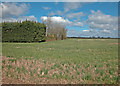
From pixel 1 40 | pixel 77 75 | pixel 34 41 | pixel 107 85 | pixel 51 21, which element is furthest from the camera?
pixel 51 21

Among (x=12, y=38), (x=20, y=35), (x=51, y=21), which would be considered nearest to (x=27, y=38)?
(x=20, y=35)

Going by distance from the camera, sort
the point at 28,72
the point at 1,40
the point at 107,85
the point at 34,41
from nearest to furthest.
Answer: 1. the point at 107,85
2. the point at 28,72
3. the point at 1,40
4. the point at 34,41

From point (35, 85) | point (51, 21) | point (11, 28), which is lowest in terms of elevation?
point (35, 85)

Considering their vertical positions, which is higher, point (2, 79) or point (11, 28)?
point (11, 28)

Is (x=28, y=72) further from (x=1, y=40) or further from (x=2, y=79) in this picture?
(x=1, y=40)

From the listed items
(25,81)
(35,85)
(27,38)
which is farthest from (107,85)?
(27,38)

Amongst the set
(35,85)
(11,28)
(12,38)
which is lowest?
(35,85)

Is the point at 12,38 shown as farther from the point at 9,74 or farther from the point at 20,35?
the point at 9,74

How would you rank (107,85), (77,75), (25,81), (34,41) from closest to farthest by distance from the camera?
(107,85) → (25,81) → (77,75) → (34,41)

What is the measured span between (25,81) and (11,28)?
812 inches

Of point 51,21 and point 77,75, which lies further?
point 51,21

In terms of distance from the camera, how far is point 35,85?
3471 mm

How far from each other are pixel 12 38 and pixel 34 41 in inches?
176

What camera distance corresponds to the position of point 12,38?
22109 mm
